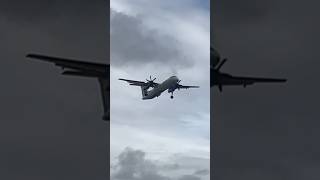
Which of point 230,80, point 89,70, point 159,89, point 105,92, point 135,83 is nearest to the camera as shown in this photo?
point 135,83

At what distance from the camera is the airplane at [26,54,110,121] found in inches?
940

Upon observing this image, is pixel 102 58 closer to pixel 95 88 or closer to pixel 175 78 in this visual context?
pixel 95 88

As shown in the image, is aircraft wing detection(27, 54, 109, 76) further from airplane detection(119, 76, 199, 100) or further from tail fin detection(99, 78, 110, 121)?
airplane detection(119, 76, 199, 100)

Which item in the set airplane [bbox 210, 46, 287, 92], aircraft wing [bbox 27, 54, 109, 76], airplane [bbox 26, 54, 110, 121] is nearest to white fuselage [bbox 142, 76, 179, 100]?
airplane [bbox 26, 54, 110, 121]

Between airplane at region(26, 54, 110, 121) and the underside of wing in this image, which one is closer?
the underside of wing

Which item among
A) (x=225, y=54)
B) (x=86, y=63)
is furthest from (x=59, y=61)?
(x=225, y=54)

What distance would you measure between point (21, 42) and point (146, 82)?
21.3 feet

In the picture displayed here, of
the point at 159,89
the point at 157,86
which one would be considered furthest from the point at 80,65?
the point at 157,86

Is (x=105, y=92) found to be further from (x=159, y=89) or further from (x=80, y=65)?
(x=159, y=89)

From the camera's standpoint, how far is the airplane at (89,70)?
2388cm

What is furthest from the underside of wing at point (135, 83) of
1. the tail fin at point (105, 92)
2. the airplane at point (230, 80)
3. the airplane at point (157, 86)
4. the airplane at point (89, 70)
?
the airplane at point (230, 80)

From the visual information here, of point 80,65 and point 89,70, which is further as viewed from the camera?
point 80,65

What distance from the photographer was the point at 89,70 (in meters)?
25.0

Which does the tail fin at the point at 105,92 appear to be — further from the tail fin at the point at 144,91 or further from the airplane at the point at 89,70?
the tail fin at the point at 144,91
